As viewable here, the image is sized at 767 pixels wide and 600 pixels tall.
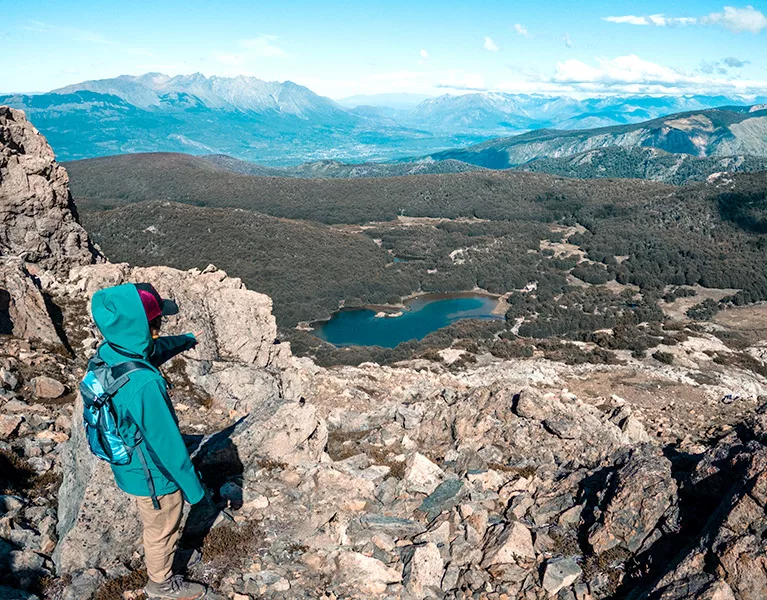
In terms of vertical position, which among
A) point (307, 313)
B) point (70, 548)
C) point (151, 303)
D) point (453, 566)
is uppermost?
point (151, 303)

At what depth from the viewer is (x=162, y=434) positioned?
448 centimetres

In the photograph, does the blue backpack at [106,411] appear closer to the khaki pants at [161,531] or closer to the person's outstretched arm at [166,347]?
the khaki pants at [161,531]

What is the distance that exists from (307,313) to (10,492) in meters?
52.4

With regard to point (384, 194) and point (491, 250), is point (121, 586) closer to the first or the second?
point (491, 250)

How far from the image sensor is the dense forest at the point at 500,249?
50000 mm

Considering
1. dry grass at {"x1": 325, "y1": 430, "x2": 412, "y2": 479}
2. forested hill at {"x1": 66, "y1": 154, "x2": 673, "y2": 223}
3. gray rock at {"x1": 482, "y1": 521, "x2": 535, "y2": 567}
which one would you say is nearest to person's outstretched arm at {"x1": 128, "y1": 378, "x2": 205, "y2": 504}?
gray rock at {"x1": 482, "y1": 521, "x2": 535, "y2": 567}

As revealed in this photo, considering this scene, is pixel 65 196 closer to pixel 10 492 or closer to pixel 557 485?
pixel 10 492

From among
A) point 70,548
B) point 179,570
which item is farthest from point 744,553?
point 70,548

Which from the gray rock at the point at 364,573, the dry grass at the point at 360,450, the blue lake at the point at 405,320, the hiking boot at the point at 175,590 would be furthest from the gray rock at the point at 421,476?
the blue lake at the point at 405,320

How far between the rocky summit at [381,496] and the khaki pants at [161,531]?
399 mm

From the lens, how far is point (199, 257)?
6588cm

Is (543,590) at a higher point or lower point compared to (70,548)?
lower

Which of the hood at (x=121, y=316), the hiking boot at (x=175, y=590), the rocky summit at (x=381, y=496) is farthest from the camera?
the rocky summit at (x=381, y=496)

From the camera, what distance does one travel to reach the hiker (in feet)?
14.3
